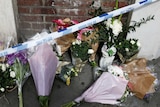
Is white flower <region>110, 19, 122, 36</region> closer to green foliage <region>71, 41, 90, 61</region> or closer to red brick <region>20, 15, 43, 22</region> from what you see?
green foliage <region>71, 41, 90, 61</region>

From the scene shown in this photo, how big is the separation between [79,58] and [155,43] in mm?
782

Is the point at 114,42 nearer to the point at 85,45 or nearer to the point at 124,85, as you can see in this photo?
the point at 85,45

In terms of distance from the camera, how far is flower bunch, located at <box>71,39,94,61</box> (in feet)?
7.08

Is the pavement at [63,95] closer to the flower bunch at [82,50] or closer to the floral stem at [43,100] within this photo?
the floral stem at [43,100]

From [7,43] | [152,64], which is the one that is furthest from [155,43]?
[7,43]

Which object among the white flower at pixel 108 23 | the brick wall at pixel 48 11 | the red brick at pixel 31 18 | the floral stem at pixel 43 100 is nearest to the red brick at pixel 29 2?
the brick wall at pixel 48 11

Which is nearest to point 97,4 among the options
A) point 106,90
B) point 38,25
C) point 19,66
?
point 38,25

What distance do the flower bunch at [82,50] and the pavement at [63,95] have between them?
0.78 ft

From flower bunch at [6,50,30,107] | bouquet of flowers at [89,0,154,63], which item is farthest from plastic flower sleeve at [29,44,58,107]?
bouquet of flowers at [89,0,154,63]

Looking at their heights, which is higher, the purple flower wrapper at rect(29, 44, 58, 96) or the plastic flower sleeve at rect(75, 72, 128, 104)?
the purple flower wrapper at rect(29, 44, 58, 96)

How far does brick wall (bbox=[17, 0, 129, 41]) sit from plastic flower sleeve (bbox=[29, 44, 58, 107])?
54 centimetres

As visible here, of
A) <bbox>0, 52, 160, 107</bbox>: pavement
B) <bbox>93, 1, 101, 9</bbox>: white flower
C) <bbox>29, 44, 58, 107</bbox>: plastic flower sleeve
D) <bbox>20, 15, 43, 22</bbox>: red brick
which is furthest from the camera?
<bbox>20, 15, 43, 22</bbox>: red brick

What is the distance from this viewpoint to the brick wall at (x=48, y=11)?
2326 mm

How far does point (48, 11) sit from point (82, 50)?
57cm
